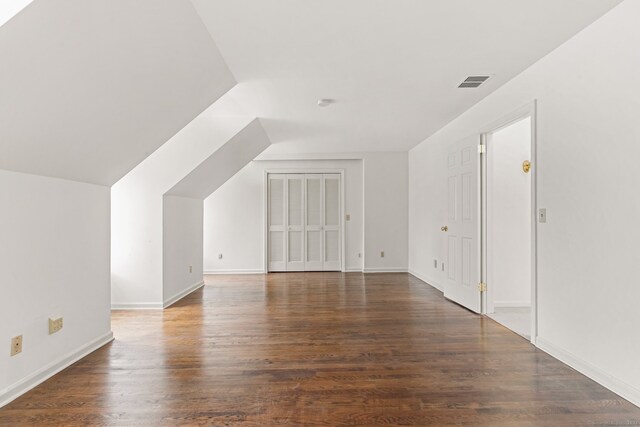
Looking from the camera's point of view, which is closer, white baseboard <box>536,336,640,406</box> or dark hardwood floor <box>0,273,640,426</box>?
dark hardwood floor <box>0,273,640,426</box>

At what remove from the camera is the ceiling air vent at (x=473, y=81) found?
333 centimetres

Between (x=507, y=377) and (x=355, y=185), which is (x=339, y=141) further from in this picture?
(x=507, y=377)

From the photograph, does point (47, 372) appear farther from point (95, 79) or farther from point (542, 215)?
point (542, 215)

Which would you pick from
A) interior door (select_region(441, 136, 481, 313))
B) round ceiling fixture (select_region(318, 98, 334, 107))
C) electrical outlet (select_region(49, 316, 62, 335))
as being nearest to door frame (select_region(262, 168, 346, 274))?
interior door (select_region(441, 136, 481, 313))

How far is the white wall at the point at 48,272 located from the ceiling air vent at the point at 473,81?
11.3ft

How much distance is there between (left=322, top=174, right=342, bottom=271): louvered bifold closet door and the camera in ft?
23.8

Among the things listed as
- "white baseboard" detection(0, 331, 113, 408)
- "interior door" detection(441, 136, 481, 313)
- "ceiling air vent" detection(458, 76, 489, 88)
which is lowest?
"white baseboard" detection(0, 331, 113, 408)

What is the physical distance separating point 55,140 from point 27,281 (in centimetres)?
92

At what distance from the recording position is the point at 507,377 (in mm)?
2480

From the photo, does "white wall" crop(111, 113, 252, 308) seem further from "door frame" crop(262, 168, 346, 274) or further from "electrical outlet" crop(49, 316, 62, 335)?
"door frame" crop(262, 168, 346, 274)

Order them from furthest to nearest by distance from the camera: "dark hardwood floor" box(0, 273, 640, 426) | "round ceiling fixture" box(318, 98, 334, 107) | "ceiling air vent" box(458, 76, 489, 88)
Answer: "round ceiling fixture" box(318, 98, 334, 107) → "ceiling air vent" box(458, 76, 489, 88) → "dark hardwood floor" box(0, 273, 640, 426)

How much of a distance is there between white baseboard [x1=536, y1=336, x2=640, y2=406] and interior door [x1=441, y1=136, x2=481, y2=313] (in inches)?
47.1

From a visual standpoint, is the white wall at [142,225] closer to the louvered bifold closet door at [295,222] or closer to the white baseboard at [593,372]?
the louvered bifold closet door at [295,222]

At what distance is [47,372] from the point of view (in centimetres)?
247
